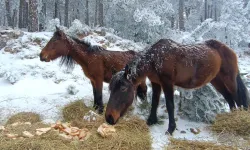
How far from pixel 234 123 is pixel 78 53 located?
365 centimetres

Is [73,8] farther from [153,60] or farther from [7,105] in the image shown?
[153,60]

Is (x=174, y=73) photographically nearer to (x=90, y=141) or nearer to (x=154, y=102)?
(x=154, y=102)

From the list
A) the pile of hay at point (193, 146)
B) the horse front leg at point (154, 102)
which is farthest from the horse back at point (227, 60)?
the pile of hay at point (193, 146)

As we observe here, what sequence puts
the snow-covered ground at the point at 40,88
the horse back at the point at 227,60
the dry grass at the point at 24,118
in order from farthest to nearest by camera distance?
the dry grass at the point at 24,118
the horse back at the point at 227,60
the snow-covered ground at the point at 40,88

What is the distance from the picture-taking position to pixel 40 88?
7.61 m

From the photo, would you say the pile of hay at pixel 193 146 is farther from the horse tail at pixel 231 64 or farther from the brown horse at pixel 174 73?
the horse tail at pixel 231 64

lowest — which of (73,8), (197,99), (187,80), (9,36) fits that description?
(197,99)

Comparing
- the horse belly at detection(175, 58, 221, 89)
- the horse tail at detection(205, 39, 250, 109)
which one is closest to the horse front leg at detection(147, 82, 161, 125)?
the horse belly at detection(175, 58, 221, 89)

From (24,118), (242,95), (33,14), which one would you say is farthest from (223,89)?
(33,14)

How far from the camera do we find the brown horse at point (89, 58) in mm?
5855

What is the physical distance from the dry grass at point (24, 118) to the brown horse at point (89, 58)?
1308 millimetres

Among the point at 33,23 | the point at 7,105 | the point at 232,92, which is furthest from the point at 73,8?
the point at 232,92

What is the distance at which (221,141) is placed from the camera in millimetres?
4207

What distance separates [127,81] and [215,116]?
2.21 metres
